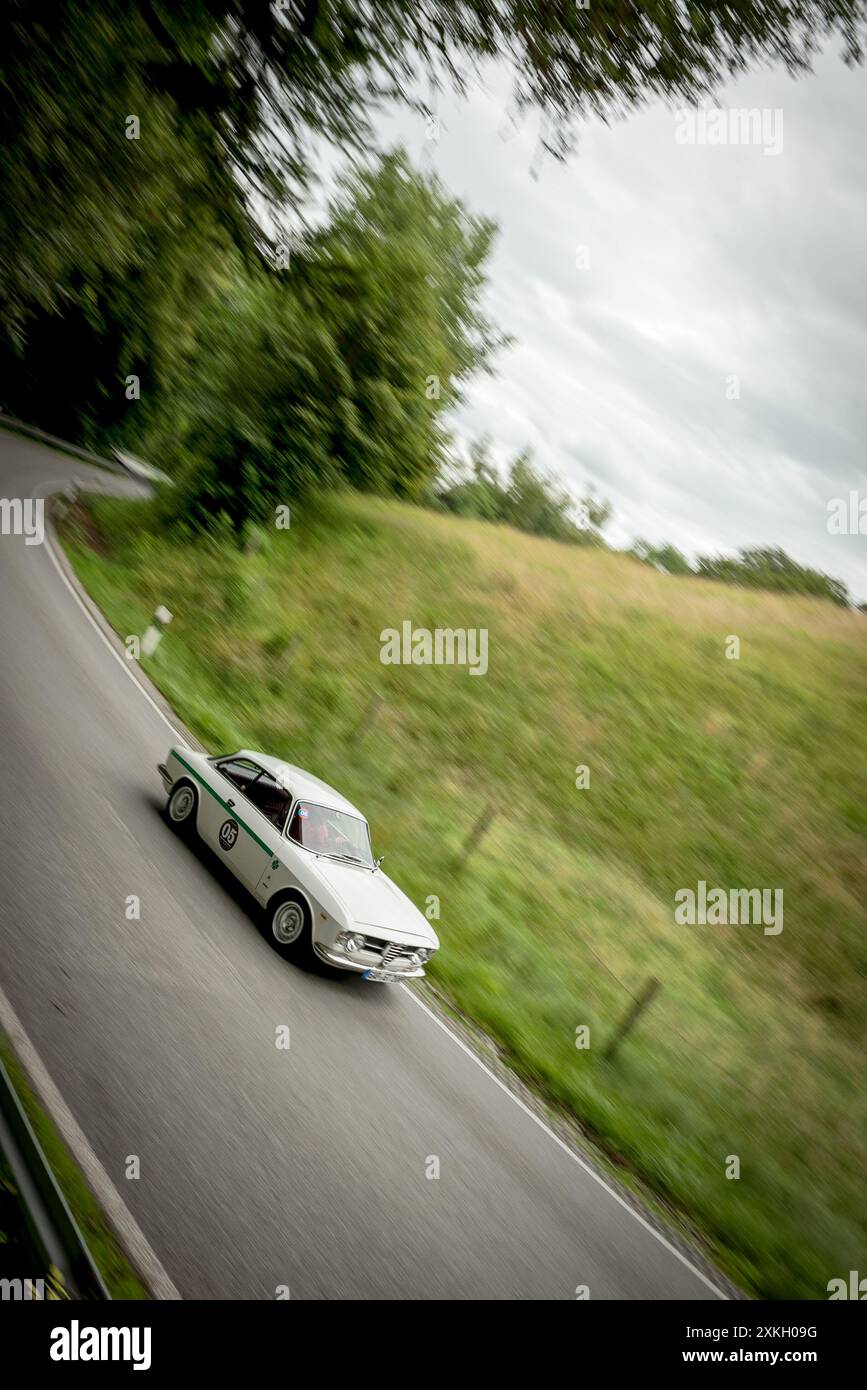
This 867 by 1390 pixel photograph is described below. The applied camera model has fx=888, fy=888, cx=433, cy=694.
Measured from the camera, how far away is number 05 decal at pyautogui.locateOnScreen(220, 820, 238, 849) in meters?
8.59

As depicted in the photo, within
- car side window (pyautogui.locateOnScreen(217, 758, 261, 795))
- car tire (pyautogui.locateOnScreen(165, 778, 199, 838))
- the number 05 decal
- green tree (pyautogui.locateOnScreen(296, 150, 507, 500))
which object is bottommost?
the number 05 decal

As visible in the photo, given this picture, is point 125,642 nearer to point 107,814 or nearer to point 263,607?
point 263,607

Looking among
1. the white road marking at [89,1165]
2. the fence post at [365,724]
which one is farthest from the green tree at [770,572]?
the white road marking at [89,1165]

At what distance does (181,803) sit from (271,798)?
108 cm

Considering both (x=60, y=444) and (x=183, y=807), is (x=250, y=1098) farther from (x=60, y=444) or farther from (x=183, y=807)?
(x=60, y=444)

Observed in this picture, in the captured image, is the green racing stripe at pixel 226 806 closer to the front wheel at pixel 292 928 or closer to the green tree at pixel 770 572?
the front wheel at pixel 292 928

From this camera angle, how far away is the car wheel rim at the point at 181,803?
9.10m

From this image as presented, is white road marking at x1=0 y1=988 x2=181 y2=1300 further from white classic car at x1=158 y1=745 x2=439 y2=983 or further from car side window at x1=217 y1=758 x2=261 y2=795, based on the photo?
car side window at x1=217 y1=758 x2=261 y2=795

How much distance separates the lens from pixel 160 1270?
4.28 metres

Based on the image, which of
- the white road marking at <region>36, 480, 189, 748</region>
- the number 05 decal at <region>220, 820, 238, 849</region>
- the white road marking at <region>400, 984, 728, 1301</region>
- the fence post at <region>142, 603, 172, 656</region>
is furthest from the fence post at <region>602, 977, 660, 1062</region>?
the fence post at <region>142, 603, 172, 656</region>

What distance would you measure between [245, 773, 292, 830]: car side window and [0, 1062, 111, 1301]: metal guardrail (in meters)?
4.60

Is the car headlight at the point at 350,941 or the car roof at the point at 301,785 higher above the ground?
the car roof at the point at 301,785

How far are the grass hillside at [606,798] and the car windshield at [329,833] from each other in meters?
2.01

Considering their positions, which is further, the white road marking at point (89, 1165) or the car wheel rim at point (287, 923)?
the car wheel rim at point (287, 923)
